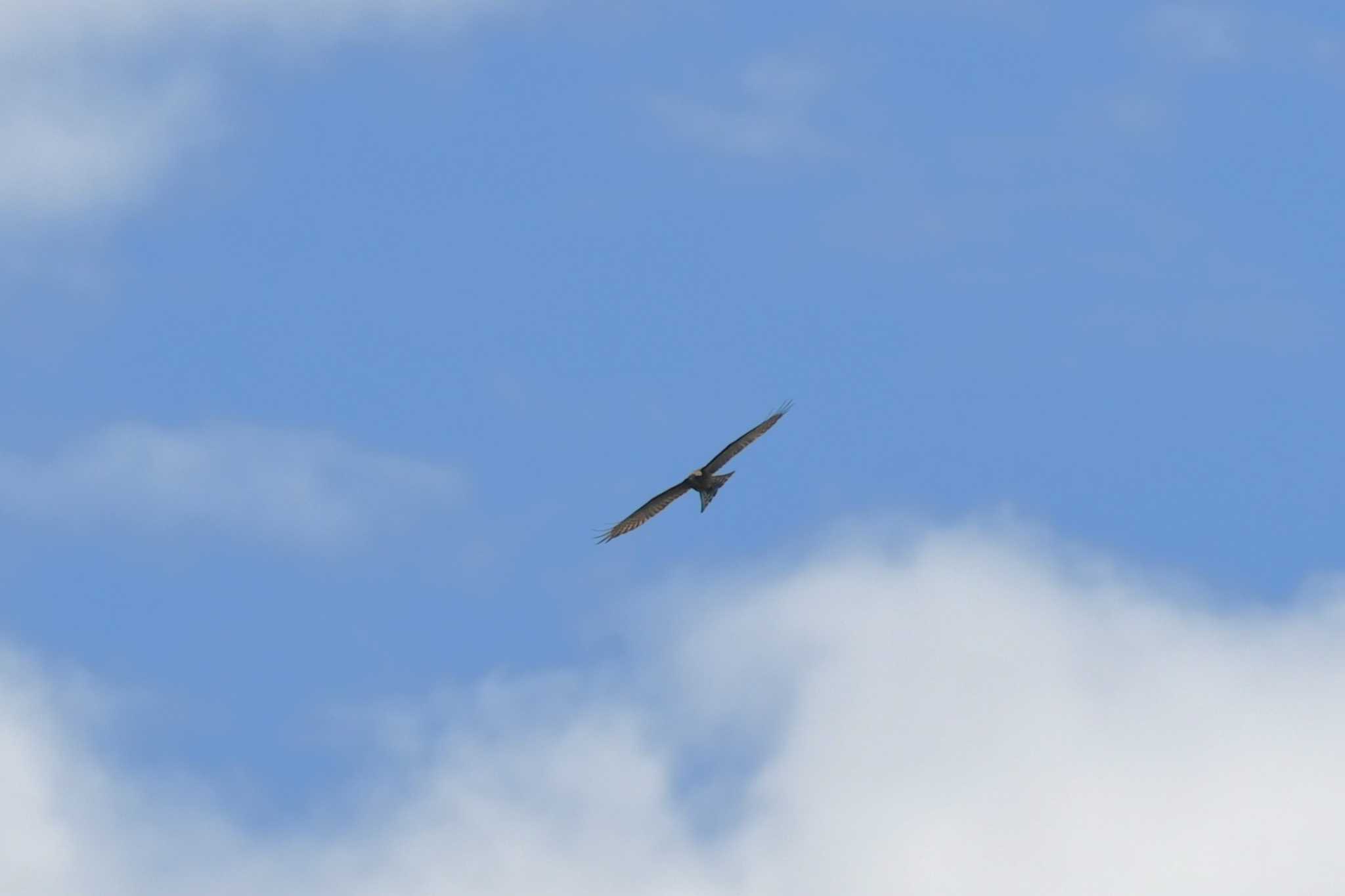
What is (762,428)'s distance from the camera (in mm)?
89812

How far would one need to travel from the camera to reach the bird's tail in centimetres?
9131

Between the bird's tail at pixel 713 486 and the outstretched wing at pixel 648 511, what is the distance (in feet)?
1.94

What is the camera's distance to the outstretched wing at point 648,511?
9175 centimetres

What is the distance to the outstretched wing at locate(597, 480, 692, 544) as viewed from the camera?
91750 mm

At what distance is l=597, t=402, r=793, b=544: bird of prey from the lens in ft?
296

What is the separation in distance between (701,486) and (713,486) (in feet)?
1.22

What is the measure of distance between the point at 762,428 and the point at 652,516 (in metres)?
5.10

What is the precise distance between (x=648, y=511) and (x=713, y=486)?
2.39m

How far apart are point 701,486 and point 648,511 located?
83.5 inches

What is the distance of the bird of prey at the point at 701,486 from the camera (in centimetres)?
9019

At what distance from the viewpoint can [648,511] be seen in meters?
92.4

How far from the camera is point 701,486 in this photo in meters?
91.4

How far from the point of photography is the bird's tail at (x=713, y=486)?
300ft

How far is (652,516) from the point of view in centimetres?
9250
